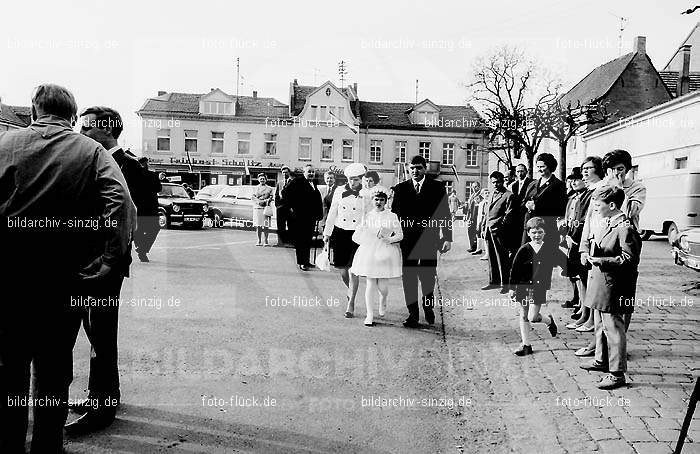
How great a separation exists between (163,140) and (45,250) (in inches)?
2279

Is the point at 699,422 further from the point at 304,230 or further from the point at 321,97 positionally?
the point at 321,97

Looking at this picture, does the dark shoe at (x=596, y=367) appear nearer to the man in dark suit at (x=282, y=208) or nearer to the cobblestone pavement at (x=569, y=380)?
the cobblestone pavement at (x=569, y=380)

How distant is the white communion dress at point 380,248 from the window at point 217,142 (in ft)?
172

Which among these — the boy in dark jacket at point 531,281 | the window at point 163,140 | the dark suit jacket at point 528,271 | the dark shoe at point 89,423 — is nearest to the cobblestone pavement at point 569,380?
the boy in dark jacket at point 531,281

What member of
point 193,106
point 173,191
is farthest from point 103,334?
point 193,106

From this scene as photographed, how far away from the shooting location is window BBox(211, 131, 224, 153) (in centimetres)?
5859

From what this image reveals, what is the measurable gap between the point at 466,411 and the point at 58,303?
3.16m

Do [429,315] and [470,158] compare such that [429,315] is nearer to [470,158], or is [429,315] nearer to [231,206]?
[231,206]

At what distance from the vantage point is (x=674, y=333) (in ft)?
24.2

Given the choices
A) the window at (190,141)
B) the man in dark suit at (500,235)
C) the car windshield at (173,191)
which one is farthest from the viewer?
the window at (190,141)

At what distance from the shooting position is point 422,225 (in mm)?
8055

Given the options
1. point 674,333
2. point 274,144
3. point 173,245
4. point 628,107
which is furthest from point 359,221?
point 274,144

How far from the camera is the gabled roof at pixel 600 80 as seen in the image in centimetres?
4816

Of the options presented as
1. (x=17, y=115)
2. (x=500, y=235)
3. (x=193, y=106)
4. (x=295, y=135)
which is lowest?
(x=500, y=235)
